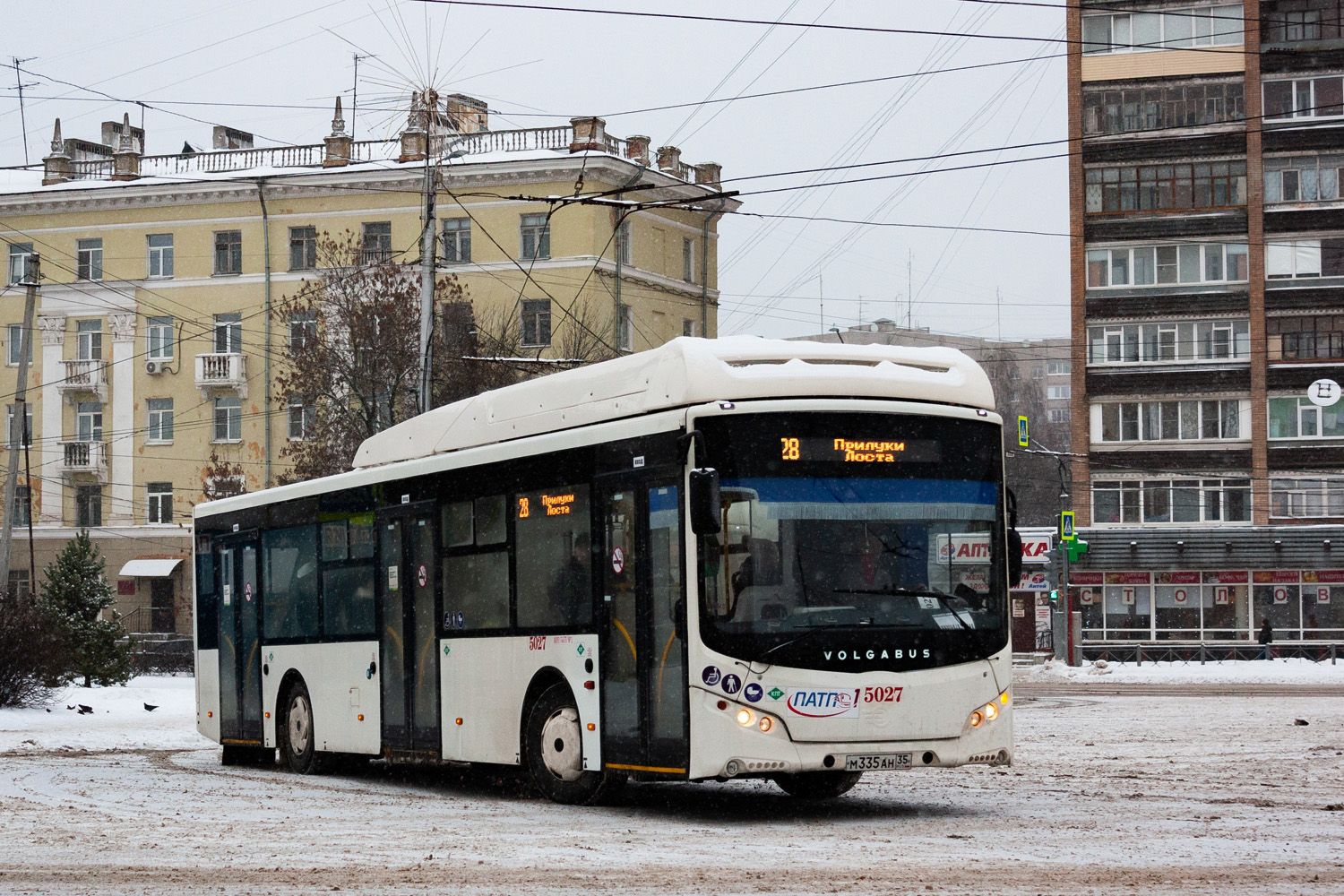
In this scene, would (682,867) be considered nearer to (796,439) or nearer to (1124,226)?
(796,439)

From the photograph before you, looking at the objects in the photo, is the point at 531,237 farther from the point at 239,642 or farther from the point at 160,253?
the point at 239,642

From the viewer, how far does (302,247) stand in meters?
61.1

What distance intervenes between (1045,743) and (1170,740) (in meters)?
1.57

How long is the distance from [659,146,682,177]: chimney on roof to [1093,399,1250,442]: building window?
15040 millimetres

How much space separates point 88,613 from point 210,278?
2348 centimetres

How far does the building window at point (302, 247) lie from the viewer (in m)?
60.8

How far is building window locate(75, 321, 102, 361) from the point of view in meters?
64.4

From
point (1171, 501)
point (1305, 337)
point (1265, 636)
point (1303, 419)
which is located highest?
point (1305, 337)

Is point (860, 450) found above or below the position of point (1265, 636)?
above

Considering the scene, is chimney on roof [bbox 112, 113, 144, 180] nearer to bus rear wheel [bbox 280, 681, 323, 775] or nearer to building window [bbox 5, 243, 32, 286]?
building window [bbox 5, 243, 32, 286]

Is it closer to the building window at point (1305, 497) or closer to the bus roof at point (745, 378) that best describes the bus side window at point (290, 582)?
the bus roof at point (745, 378)

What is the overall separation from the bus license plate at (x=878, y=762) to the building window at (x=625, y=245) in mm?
45574

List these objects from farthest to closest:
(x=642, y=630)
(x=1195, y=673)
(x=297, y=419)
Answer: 1. (x=297, y=419)
2. (x=1195, y=673)
3. (x=642, y=630)

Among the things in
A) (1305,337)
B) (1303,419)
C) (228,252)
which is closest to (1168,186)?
(1305,337)
